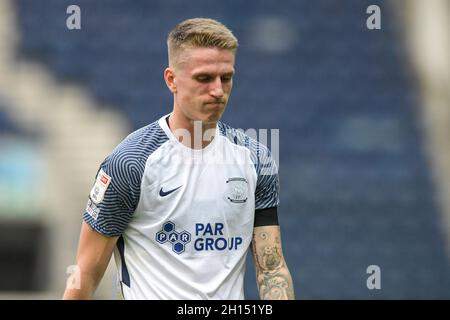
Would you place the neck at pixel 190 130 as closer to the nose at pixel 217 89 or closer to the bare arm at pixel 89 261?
the nose at pixel 217 89

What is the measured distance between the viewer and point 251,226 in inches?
155

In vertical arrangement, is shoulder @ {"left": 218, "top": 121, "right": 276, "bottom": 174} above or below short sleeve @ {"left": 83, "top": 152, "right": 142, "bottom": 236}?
above

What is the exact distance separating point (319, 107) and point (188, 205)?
6280mm

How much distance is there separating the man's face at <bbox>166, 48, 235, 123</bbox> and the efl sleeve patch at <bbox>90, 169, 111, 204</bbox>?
46cm

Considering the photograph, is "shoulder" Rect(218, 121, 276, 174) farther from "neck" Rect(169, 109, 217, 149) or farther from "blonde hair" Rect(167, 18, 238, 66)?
"blonde hair" Rect(167, 18, 238, 66)

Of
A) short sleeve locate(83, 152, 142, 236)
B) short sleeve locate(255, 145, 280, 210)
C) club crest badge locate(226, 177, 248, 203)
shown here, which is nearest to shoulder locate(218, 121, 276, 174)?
short sleeve locate(255, 145, 280, 210)

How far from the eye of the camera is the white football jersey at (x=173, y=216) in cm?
375

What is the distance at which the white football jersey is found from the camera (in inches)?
148

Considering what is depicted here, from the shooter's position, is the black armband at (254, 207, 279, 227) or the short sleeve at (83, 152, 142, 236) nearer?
the short sleeve at (83, 152, 142, 236)

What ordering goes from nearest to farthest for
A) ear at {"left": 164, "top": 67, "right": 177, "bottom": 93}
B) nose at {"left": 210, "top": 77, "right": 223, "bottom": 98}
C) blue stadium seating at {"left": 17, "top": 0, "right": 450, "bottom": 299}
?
nose at {"left": 210, "top": 77, "right": 223, "bottom": 98}
ear at {"left": 164, "top": 67, "right": 177, "bottom": 93}
blue stadium seating at {"left": 17, "top": 0, "right": 450, "bottom": 299}

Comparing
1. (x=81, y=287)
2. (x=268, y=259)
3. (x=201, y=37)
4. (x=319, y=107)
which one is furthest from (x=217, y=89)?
(x=319, y=107)

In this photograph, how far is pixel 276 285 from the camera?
392 cm

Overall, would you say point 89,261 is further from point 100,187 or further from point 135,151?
point 135,151
